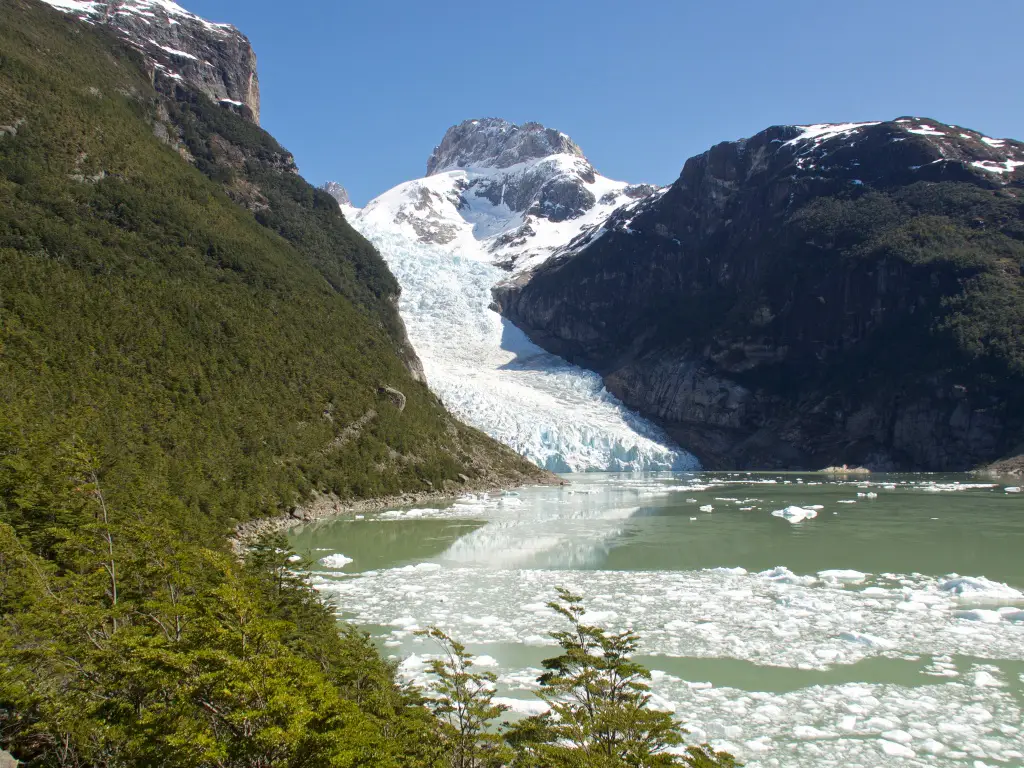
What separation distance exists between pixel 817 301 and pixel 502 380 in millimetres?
44945

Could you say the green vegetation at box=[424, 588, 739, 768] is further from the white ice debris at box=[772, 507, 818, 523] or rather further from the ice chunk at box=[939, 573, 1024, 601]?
the white ice debris at box=[772, 507, 818, 523]

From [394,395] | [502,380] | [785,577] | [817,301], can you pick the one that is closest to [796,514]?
[785,577]

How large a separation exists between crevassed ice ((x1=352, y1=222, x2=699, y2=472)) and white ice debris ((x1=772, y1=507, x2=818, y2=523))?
1822 inches

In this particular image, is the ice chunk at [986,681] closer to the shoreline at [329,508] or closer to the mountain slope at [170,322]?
the shoreline at [329,508]

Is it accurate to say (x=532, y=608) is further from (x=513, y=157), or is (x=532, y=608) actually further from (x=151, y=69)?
(x=513, y=157)

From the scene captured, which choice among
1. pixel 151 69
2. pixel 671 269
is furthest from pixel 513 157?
pixel 151 69

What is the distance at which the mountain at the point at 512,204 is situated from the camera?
486 ft

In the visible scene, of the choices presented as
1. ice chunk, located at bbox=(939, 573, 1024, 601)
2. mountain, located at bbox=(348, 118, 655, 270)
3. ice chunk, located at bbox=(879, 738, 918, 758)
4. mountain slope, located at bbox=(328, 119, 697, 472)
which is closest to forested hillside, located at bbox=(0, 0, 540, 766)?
ice chunk, located at bbox=(879, 738, 918, 758)

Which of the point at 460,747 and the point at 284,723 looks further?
the point at 460,747

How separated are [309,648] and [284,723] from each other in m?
4.26

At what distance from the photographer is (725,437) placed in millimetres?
97938

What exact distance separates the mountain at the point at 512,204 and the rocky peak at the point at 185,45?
51.7m

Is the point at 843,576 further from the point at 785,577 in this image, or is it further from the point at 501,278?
the point at 501,278

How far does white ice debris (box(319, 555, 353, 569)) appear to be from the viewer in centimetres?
2391
